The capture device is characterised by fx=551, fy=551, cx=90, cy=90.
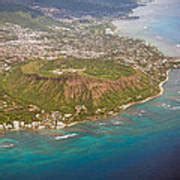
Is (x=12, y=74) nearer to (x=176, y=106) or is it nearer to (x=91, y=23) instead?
(x=176, y=106)

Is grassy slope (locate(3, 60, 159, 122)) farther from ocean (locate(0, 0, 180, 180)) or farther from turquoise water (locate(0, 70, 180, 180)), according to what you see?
turquoise water (locate(0, 70, 180, 180))

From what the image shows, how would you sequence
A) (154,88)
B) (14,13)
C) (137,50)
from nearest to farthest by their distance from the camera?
(154,88) → (137,50) → (14,13)

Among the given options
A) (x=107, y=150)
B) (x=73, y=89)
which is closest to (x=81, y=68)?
(x=73, y=89)

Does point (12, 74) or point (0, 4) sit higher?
point (0, 4)

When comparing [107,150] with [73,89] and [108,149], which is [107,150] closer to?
[108,149]

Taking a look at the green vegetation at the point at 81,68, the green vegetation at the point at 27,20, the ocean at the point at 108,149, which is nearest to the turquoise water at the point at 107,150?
the ocean at the point at 108,149

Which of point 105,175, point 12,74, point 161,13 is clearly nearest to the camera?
point 105,175

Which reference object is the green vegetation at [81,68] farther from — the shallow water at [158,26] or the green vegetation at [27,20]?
the green vegetation at [27,20]

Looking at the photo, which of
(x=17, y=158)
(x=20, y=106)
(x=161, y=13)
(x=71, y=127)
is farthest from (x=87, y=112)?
(x=161, y=13)

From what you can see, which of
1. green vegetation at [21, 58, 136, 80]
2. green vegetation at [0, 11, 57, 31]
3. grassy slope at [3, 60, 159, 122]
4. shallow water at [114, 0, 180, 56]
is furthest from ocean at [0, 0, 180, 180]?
green vegetation at [0, 11, 57, 31]
